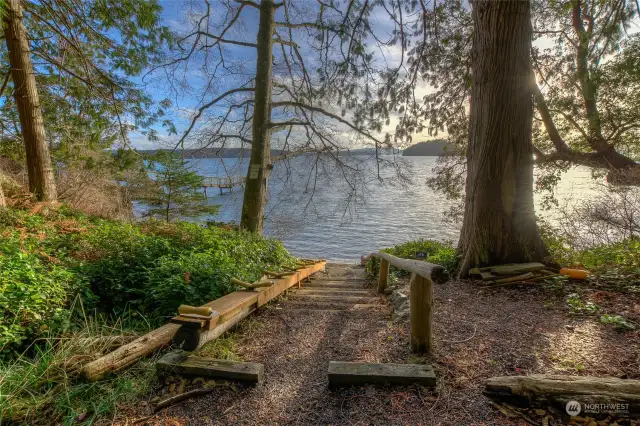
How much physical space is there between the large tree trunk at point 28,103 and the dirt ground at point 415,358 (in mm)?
6855

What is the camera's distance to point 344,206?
878 centimetres

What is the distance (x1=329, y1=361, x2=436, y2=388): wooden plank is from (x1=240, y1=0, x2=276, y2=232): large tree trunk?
6259 millimetres

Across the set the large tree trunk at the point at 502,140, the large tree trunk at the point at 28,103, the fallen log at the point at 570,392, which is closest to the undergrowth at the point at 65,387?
the fallen log at the point at 570,392

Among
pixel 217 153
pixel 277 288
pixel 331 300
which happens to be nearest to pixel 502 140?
pixel 331 300

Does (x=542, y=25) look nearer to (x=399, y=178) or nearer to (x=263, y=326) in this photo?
(x=399, y=178)

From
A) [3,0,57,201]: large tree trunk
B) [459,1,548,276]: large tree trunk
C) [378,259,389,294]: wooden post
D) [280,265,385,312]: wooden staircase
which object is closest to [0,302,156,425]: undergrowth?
[280,265,385,312]: wooden staircase

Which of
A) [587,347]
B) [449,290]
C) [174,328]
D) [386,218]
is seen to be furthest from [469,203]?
[386,218]

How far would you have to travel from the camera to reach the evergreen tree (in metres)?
16.4

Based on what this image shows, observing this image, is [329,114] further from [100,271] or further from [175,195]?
[175,195]

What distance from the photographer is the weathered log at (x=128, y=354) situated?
230cm

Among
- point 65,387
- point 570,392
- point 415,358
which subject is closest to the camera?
point 570,392

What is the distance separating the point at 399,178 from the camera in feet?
26.1

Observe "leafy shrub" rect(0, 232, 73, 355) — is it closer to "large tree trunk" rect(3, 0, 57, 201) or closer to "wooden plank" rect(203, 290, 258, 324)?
"wooden plank" rect(203, 290, 258, 324)

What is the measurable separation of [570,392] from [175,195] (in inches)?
727
